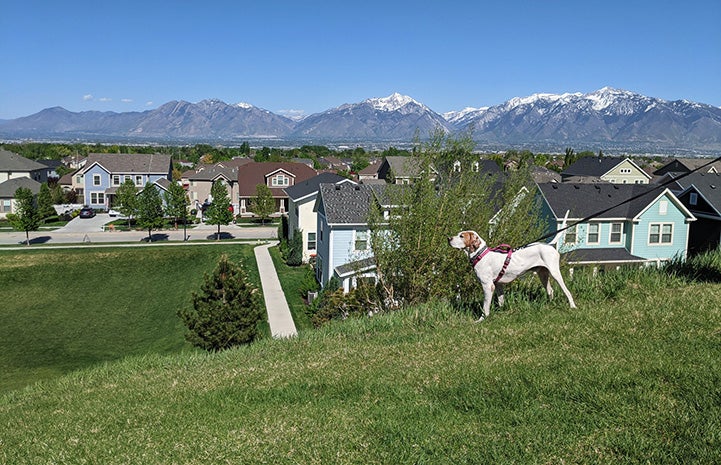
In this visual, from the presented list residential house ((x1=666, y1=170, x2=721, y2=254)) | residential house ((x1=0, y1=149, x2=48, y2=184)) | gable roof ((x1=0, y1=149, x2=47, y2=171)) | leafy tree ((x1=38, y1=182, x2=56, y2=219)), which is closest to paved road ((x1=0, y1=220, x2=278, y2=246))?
leafy tree ((x1=38, y1=182, x2=56, y2=219))

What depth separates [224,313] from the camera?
62.2ft

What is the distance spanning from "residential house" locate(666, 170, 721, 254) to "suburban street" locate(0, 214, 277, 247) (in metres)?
31.9

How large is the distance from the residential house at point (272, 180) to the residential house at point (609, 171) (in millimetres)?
36909

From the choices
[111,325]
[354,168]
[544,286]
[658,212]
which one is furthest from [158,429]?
[354,168]

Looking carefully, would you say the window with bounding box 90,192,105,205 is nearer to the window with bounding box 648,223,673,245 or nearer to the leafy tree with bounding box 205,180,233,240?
the leafy tree with bounding box 205,180,233,240

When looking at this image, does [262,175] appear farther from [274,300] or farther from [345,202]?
[274,300]

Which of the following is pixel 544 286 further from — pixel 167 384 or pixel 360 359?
pixel 167 384

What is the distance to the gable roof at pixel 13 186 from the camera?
6450 cm

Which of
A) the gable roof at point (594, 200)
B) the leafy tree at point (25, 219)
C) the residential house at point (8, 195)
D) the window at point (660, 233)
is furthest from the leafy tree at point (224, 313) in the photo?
the residential house at point (8, 195)

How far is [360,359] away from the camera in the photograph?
8.52 metres

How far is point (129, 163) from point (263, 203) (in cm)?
2425

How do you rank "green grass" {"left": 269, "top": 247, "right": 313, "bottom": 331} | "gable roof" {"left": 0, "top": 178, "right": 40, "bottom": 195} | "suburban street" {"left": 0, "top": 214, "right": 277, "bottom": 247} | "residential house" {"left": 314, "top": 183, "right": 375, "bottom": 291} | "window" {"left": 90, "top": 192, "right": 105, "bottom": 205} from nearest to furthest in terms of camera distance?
"green grass" {"left": 269, "top": 247, "right": 313, "bottom": 331}
"residential house" {"left": 314, "top": 183, "right": 375, "bottom": 291}
"suburban street" {"left": 0, "top": 214, "right": 277, "bottom": 247}
"gable roof" {"left": 0, "top": 178, "right": 40, "bottom": 195}
"window" {"left": 90, "top": 192, "right": 105, "bottom": 205}

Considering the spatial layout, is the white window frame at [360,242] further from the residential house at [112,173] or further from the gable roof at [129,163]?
the gable roof at [129,163]

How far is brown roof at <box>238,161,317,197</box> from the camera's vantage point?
219ft
